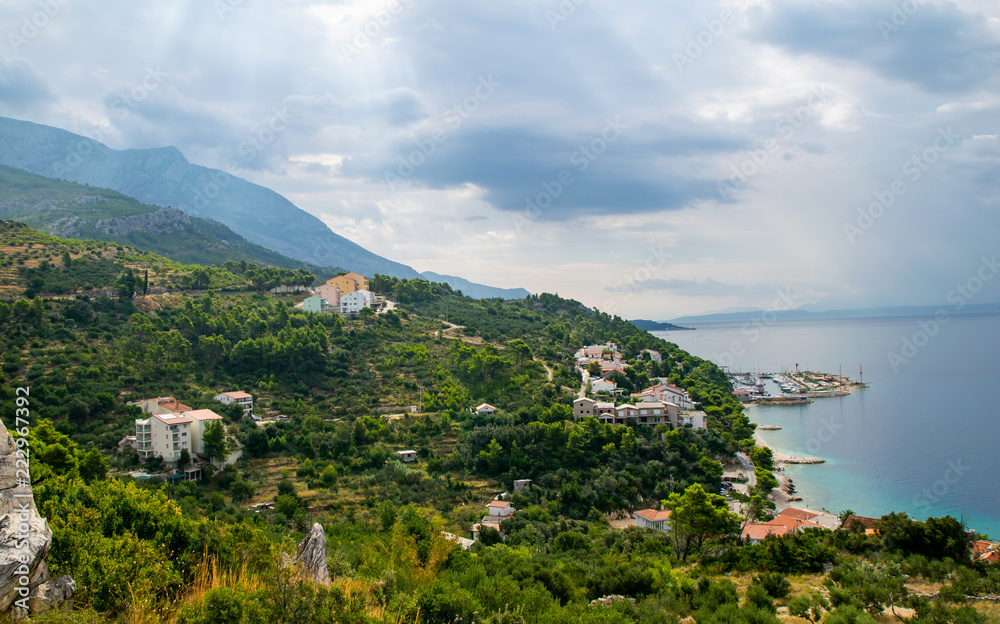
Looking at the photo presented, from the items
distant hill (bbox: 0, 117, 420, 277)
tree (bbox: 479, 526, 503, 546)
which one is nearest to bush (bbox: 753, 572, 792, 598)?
tree (bbox: 479, 526, 503, 546)

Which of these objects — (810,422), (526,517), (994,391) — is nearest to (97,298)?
(526,517)

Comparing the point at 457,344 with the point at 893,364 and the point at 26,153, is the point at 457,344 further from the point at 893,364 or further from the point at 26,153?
the point at 26,153

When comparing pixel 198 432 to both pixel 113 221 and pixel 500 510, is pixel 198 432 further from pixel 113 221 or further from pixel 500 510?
pixel 113 221

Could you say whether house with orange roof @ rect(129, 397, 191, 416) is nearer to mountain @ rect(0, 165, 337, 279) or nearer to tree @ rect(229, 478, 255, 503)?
tree @ rect(229, 478, 255, 503)

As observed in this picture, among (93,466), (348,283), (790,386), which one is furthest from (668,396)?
(790,386)

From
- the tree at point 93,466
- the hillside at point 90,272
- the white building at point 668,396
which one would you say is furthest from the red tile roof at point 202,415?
the white building at point 668,396

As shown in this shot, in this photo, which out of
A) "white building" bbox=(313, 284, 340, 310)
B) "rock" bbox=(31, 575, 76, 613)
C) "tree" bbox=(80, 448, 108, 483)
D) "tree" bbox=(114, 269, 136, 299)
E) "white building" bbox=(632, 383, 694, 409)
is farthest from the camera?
→ "white building" bbox=(313, 284, 340, 310)

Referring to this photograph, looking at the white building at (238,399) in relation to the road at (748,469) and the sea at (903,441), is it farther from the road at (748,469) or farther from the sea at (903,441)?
the sea at (903,441)
